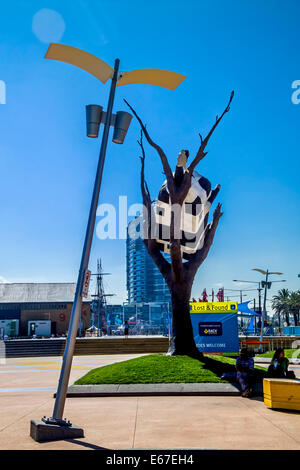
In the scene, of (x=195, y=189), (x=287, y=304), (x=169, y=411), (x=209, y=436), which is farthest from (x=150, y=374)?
(x=287, y=304)

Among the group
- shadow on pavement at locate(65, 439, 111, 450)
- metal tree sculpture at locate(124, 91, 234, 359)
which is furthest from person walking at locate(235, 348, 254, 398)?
shadow on pavement at locate(65, 439, 111, 450)

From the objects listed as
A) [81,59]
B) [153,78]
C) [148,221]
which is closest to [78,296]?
[81,59]

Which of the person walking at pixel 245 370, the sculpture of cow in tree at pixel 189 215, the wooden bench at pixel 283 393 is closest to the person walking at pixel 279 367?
the person walking at pixel 245 370

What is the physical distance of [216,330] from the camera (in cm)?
2184

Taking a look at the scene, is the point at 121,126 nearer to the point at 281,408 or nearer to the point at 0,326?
the point at 281,408

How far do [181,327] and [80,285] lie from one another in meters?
9.89

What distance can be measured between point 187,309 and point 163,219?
407 cm

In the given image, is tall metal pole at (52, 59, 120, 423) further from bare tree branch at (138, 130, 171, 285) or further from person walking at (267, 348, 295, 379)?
bare tree branch at (138, 130, 171, 285)

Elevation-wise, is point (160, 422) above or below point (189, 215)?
below

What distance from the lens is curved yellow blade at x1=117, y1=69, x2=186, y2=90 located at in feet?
27.0

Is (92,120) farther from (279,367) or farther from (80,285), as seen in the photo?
(279,367)

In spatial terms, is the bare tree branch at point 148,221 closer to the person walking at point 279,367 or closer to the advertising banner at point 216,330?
the advertising banner at point 216,330

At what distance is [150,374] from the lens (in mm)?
12703

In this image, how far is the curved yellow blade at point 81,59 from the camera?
7695 mm
